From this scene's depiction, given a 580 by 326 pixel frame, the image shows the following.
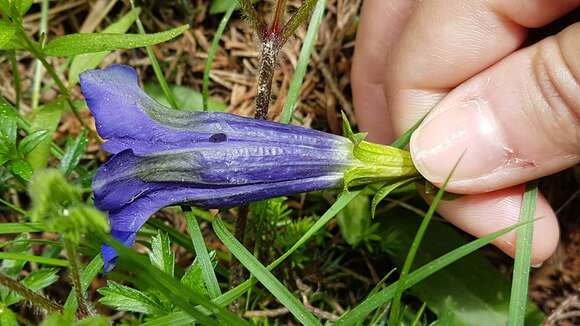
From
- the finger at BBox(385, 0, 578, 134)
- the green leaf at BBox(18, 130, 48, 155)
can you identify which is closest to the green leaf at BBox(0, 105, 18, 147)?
the green leaf at BBox(18, 130, 48, 155)

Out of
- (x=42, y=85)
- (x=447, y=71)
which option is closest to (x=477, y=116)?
(x=447, y=71)

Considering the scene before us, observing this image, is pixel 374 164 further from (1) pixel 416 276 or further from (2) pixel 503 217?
(2) pixel 503 217

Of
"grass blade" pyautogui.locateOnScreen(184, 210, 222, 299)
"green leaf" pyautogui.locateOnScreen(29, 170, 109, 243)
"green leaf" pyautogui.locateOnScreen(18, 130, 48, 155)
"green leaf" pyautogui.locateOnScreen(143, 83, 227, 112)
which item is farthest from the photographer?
"green leaf" pyautogui.locateOnScreen(143, 83, 227, 112)

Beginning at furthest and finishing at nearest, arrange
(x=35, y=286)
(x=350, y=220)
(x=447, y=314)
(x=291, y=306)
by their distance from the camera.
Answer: (x=350, y=220) < (x=447, y=314) < (x=35, y=286) < (x=291, y=306)

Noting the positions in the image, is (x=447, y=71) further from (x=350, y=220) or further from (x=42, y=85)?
Result: (x=42, y=85)

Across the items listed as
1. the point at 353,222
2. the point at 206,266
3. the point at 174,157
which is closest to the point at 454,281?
the point at 353,222

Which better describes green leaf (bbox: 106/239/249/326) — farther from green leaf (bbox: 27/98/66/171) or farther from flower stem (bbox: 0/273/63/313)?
green leaf (bbox: 27/98/66/171)

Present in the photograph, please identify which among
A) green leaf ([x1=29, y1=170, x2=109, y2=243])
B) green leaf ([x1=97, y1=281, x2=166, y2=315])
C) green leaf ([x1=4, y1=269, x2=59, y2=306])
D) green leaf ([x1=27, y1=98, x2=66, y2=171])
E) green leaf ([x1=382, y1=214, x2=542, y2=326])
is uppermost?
green leaf ([x1=29, y1=170, x2=109, y2=243])
